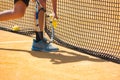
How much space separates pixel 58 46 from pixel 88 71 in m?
1.19

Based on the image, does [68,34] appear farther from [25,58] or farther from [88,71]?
[88,71]

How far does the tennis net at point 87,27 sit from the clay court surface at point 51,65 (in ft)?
0.87

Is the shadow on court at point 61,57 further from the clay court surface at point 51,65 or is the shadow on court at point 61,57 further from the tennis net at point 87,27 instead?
the tennis net at point 87,27

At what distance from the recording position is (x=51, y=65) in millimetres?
4199

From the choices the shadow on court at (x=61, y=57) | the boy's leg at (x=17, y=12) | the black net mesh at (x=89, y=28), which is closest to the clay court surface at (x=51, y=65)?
the shadow on court at (x=61, y=57)

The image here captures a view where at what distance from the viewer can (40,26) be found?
4930mm

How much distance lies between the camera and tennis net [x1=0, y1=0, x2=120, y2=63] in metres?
4.96

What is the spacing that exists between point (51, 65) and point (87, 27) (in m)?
1.97

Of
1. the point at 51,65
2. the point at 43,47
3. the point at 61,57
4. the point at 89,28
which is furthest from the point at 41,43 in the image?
the point at 89,28

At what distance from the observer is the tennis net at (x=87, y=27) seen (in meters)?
4.96

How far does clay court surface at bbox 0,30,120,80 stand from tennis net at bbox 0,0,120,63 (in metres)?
0.27

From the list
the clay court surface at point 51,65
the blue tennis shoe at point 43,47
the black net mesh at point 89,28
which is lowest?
the clay court surface at point 51,65

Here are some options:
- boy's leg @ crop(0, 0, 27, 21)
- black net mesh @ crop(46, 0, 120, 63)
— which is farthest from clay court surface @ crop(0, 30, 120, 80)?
boy's leg @ crop(0, 0, 27, 21)

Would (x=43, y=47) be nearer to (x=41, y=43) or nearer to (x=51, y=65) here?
(x=41, y=43)
